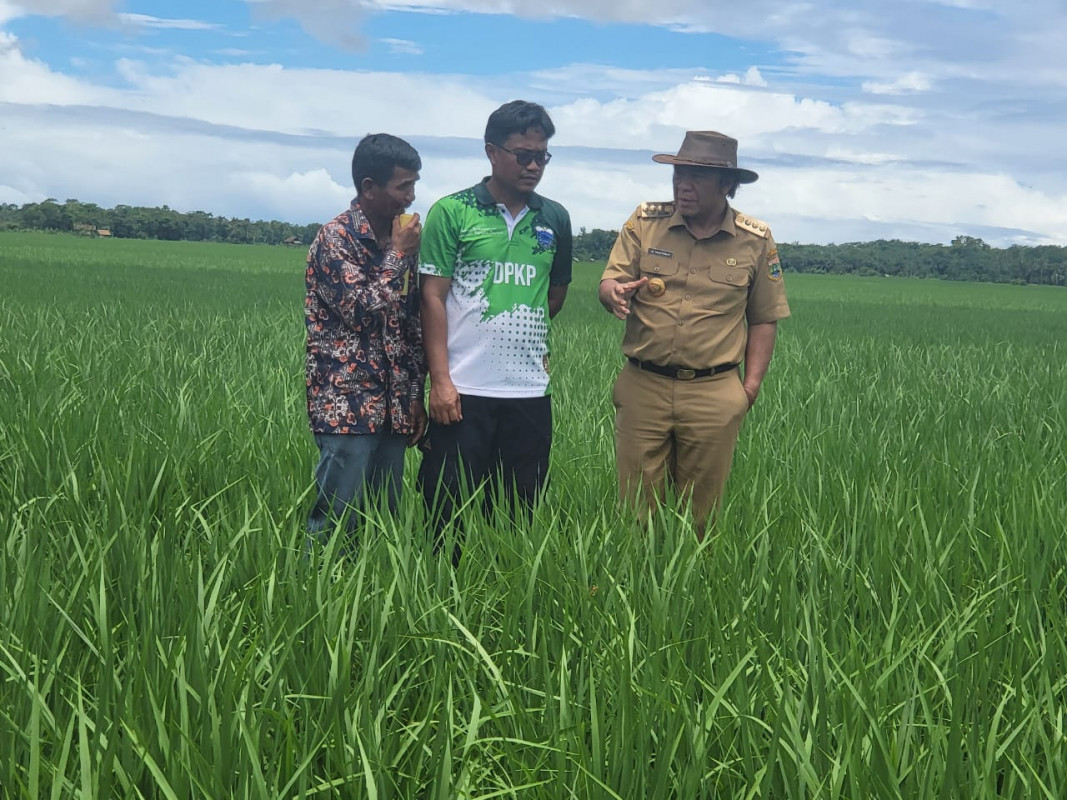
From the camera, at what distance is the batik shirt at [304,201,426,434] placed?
3119 millimetres

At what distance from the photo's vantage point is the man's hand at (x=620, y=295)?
141 inches

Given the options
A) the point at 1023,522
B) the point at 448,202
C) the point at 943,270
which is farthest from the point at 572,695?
the point at 943,270

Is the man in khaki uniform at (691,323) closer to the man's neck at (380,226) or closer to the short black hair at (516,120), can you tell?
the short black hair at (516,120)

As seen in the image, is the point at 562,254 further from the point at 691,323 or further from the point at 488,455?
the point at 488,455

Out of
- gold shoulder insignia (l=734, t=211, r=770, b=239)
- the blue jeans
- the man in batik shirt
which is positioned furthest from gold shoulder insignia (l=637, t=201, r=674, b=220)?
the blue jeans

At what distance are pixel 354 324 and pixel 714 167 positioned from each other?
4.46 feet

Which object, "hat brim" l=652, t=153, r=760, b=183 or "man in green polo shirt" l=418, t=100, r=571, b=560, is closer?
"man in green polo shirt" l=418, t=100, r=571, b=560

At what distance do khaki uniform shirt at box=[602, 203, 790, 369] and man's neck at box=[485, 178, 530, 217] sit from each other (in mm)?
633

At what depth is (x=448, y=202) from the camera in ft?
10.9

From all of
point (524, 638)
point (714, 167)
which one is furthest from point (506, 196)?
point (524, 638)

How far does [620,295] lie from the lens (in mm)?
3615

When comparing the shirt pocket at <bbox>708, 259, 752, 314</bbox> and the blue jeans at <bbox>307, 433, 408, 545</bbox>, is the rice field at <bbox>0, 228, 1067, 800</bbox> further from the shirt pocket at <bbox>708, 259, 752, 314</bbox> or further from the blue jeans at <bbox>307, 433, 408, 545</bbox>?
the shirt pocket at <bbox>708, 259, 752, 314</bbox>

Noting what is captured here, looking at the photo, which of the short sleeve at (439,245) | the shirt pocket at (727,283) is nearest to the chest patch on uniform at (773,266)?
the shirt pocket at (727,283)

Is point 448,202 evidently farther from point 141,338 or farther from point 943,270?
point 943,270
